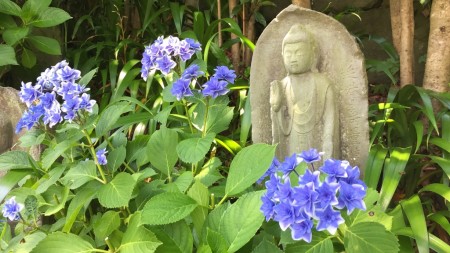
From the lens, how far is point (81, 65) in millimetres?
2670

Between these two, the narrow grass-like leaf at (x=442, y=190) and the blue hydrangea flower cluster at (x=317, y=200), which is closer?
the blue hydrangea flower cluster at (x=317, y=200)

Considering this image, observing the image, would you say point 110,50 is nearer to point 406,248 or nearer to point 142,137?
point 142,137

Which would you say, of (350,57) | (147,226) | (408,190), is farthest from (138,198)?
(408,190)

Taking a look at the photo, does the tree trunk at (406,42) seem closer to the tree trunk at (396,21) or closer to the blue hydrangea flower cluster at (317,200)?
the tree trunk at (396,21)

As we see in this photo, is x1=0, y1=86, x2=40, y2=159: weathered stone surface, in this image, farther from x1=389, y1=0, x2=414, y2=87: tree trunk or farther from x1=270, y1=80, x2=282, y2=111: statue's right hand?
x1=389, y1=0, x2=414, y2=87: tree trunk

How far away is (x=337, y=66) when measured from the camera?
4.88 feet

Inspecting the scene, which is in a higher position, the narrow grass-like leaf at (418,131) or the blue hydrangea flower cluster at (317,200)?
the blue hydrangea flower cluster at (317,200)

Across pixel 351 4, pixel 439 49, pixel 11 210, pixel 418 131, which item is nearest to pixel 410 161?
pixel 418 131

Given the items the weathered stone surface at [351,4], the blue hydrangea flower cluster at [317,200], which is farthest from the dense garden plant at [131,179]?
the weathered stone surface at [351,4]

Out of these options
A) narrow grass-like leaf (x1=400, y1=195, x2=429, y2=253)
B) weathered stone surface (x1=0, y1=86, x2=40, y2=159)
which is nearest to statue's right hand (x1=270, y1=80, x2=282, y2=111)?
narrow grass-like leaf (x1=400, y1=195, x2=429, y2=253)

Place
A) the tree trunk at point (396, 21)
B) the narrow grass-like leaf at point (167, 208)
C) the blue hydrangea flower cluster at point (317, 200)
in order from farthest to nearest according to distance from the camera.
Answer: the tree trunk at point (396, 21)
the narrow grass-like leaf at point (167, 208)
the blue hydrangea flower cluster at point (317, 200)

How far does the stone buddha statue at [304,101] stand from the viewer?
1.46 metres

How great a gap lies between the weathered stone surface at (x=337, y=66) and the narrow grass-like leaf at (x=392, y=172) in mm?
78

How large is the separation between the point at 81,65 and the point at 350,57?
5.36ft
